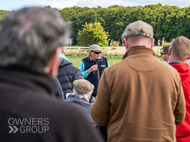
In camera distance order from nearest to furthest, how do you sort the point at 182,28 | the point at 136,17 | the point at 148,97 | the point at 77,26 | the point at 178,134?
the point at 148,97 → the point at 178,134 → the point at 182,28 → the point at 136,17 → the point at 77,26

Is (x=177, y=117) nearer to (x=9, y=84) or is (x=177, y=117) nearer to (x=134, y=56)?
(x=134, y=56)

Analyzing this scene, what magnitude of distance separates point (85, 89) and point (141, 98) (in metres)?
1.23

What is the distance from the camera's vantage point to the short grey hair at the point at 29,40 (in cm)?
90

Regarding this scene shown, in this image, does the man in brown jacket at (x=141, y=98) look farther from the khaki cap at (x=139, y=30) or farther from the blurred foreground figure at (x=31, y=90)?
the blurred foreground figure at (x=31, y=90)

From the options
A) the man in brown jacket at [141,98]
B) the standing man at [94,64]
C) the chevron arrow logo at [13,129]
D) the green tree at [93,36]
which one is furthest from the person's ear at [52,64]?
the green tree at [93,36]

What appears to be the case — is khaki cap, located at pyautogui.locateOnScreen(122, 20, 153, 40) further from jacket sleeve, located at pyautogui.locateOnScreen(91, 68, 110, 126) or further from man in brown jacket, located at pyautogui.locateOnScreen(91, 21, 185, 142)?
jacket sleeve, located at pyautogui.locateOnScreen(91, 68, 110, 126)

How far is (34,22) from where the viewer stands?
92 centimetres

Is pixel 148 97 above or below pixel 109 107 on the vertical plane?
above

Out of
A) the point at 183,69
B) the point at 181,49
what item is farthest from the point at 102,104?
the point at 181,49

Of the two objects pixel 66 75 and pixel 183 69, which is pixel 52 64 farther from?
pixel 66 75

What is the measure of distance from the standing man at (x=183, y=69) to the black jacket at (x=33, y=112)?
1835mm

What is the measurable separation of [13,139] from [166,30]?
196ft

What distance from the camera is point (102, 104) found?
2.07m

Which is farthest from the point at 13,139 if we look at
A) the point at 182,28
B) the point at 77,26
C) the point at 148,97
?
the point at 77,26
